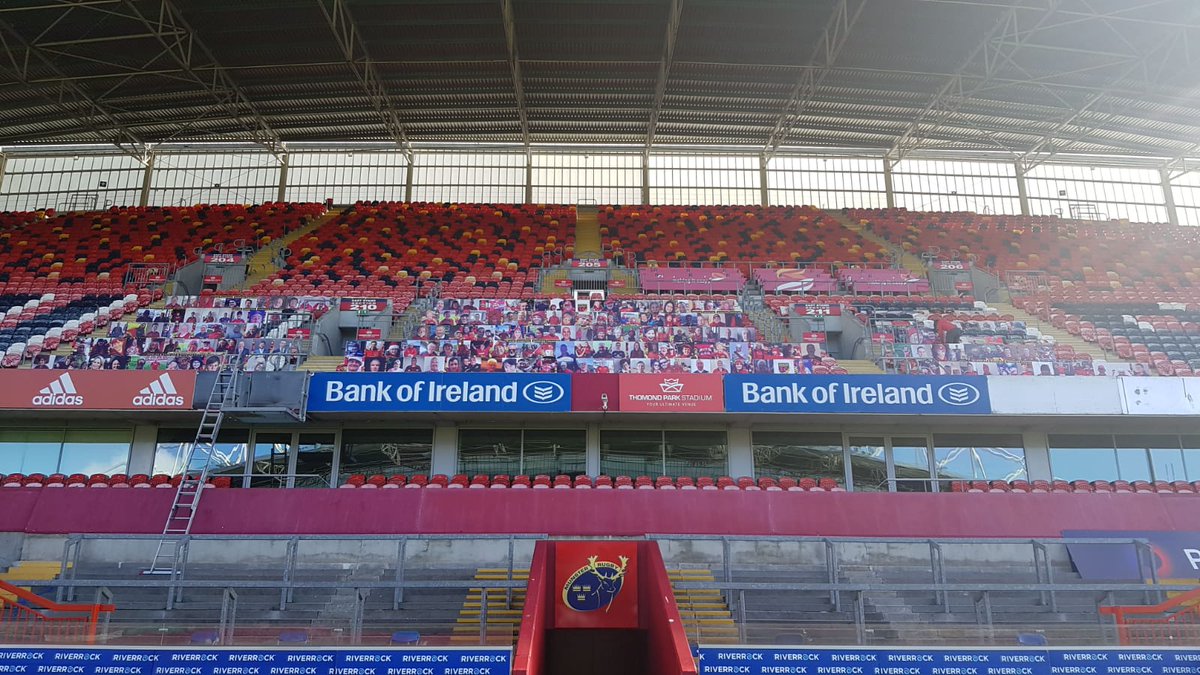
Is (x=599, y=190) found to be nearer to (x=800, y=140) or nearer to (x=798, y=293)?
(x=800, y=140)

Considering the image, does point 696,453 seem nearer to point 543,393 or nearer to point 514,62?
point 543,393

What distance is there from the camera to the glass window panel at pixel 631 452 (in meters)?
20.6

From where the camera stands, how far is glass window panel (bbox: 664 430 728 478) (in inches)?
810

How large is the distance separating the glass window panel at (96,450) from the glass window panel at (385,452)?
5.62m

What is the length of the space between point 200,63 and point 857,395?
2722 centimetres

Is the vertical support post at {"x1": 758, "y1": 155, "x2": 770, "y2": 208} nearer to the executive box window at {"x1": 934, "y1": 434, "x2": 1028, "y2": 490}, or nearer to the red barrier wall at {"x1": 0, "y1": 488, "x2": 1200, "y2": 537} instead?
the executive box window at {"x1": 934, "y1": 434, "x2": 1028, "y2": 490}

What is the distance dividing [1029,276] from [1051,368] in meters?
11.4

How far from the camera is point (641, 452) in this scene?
2072 centimetres

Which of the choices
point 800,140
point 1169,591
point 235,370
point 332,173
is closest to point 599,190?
point 800,140

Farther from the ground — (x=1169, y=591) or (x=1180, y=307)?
(x=1180, y=307)

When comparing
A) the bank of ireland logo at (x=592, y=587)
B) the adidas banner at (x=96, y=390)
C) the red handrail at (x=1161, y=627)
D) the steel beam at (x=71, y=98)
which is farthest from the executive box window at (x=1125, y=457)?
the steel beam at (x=71, y=98)

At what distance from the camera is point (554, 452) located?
68.2 feet

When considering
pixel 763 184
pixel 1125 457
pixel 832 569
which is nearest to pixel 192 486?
pixel 832 569

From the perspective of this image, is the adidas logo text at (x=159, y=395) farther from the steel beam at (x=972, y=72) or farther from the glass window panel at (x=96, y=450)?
the steel beam at (x=972, y=72)
